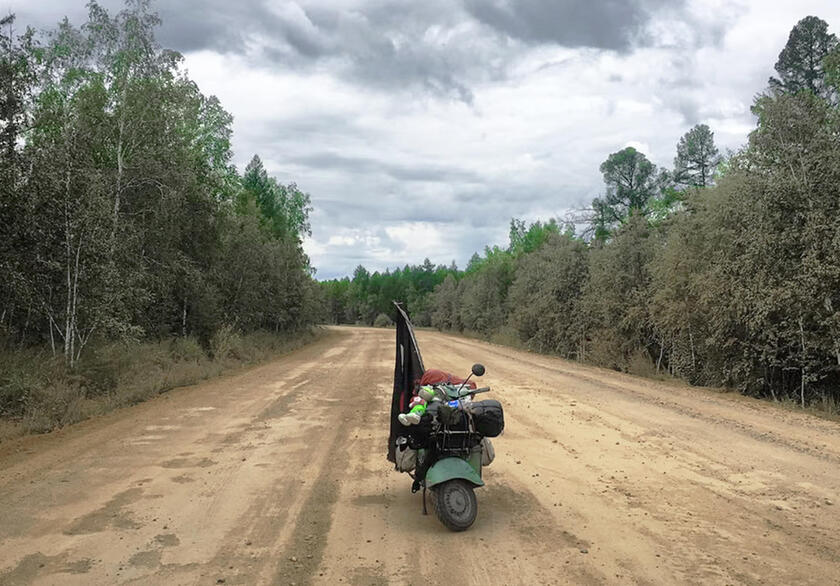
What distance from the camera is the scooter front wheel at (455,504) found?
15.7ft

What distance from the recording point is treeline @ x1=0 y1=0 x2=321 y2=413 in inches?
440

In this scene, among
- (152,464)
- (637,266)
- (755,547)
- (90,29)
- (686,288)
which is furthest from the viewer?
(637,266)

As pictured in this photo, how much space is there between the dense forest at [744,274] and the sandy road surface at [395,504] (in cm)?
337

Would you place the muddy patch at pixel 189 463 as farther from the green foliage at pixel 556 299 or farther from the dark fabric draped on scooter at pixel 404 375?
the green foliage at pixel 556 299

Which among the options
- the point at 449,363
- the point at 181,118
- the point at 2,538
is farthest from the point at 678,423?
the point at 181,118

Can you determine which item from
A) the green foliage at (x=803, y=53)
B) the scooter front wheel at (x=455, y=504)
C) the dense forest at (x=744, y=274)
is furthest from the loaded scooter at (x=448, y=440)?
the green foliage at (x=803, y=53)

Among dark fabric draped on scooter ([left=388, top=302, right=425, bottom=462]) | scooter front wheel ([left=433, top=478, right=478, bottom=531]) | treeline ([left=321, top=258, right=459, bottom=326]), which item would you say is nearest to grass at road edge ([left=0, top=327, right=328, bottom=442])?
dark fabric draped on scooter ([left=388, top=302, right=425, bottom=462])

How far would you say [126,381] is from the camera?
524 inches

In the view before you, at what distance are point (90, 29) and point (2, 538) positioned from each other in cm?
1894

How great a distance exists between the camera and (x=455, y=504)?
15.9 ft

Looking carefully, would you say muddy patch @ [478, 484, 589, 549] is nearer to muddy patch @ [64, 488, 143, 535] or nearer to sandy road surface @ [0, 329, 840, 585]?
sandy road surface @ [0, 329, 840, 585]

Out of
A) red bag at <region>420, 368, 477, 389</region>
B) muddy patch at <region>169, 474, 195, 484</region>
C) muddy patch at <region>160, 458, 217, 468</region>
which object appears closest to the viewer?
red bag at <region>420, 368, 477, 389</region>

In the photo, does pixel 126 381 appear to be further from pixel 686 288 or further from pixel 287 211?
pixel 287 211

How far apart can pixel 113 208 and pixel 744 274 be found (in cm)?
1647
